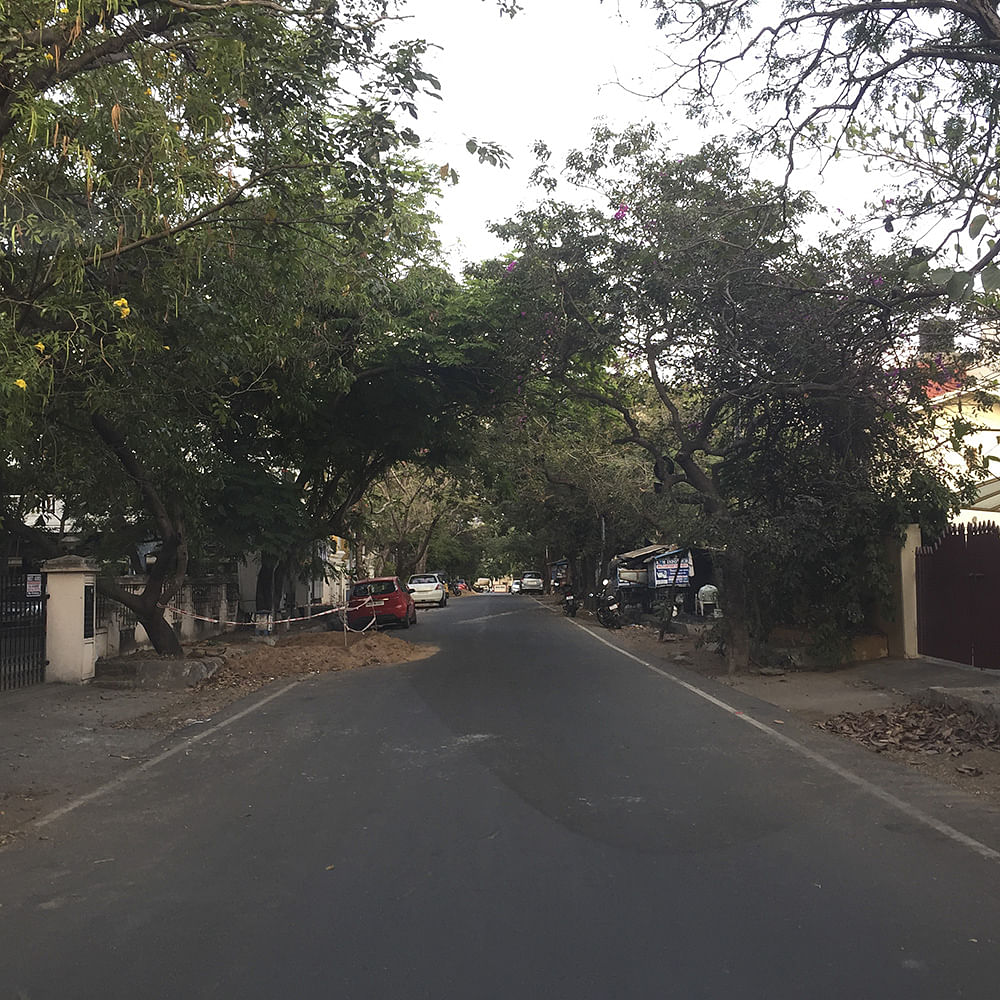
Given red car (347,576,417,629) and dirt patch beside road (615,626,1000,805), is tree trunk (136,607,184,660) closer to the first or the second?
dirt patch beside road (615,626,1000,805)

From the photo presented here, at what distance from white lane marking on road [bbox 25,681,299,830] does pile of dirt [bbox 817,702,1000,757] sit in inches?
272

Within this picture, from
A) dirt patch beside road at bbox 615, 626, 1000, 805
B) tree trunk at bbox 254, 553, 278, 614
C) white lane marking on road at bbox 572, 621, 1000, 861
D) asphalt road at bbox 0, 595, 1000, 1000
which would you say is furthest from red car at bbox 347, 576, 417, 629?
asphalt road at bbox 0, 595, 1000, 1000

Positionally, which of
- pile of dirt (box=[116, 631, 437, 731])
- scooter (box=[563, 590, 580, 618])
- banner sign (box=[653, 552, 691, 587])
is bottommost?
scooter (box=[563, 590, 580, 618])

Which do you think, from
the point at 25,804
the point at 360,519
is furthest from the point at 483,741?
the point at 360,519

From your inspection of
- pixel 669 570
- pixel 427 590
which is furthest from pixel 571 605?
pixel 427 590

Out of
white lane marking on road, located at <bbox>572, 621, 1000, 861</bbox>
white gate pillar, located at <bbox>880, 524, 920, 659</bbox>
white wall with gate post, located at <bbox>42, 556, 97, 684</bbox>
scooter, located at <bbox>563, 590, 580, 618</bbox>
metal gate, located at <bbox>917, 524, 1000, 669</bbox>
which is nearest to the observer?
white lane marking on road, located at <bbox>572, 621, 1000, 861</bbox>

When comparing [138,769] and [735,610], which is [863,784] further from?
[735,610]

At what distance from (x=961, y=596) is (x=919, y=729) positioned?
4249 mm

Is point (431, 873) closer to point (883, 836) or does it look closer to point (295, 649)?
point (883, 836)

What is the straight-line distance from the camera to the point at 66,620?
1500 centimetres

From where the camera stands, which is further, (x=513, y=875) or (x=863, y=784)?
(x=863, y=784)

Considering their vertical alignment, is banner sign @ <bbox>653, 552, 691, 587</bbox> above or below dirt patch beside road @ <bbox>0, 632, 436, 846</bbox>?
above

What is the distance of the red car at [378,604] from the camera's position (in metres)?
29.6

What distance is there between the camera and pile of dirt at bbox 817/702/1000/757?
9180 mm
